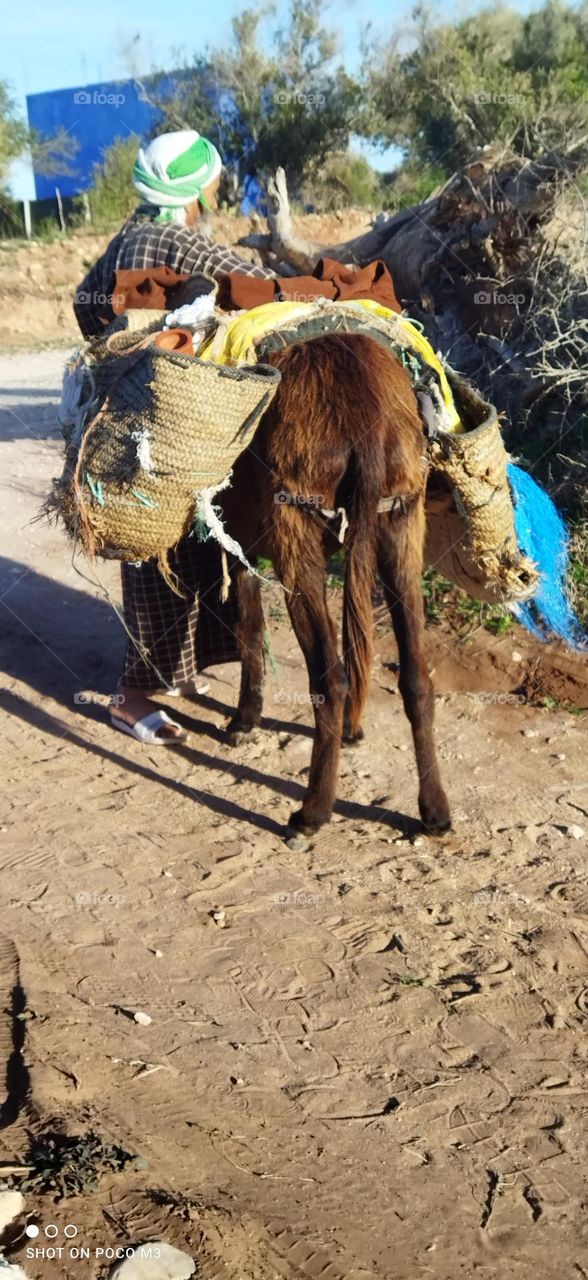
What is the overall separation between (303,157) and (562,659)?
69.2 feet

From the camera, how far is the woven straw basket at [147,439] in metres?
3.74

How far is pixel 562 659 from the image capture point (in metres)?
5.57

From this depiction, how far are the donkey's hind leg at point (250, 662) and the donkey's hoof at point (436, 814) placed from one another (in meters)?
1.08

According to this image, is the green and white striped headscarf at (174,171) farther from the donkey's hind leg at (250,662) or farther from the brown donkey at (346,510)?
the donkey's hind leg at (250,662)

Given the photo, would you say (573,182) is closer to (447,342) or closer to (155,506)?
(447,342)

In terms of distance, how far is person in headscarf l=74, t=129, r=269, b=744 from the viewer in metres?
4.45

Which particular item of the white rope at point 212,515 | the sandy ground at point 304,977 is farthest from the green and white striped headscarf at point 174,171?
the sandy ground at point 304,977

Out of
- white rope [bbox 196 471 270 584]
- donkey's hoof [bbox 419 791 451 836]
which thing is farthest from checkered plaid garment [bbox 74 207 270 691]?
donkey's hoof [bbox 419 791 451 836]

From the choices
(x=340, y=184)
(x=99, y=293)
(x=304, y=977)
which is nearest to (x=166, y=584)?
(x=99, y=293)

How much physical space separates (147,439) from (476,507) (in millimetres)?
1217

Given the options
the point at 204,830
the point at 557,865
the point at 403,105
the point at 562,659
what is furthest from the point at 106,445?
the point at 403,105

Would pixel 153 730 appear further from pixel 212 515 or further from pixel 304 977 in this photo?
pixel 304 977

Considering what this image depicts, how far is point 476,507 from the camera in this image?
166 inches

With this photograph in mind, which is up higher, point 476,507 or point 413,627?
point 476,507
